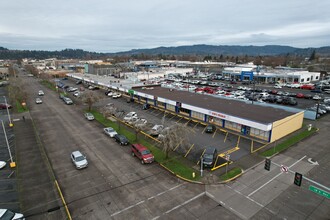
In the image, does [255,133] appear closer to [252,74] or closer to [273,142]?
[273,142]

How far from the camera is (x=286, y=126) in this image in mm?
31781

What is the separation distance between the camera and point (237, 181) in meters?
20.8

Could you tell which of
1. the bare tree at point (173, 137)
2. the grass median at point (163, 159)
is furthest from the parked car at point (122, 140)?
the bare tree at point (173, 137)

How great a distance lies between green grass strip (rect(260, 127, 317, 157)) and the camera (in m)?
26.6

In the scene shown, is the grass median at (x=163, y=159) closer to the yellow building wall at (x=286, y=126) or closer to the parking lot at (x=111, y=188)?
the parking lot at (x=111, y=188)

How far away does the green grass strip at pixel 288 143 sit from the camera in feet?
87.2

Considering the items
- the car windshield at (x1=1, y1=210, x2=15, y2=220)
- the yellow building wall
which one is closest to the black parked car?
the yellow building wall

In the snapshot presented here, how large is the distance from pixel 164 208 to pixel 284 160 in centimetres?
1645

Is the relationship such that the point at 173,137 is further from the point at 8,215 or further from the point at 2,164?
the point at 2,164

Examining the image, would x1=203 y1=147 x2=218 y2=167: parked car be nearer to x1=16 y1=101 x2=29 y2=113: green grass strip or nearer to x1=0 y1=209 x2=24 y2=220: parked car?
x1=0 y1=209 x2=24 y2=220: parked car

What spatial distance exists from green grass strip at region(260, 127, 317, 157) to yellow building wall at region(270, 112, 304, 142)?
121cm

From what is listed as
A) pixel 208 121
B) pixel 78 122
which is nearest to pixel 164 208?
pixel 208 121

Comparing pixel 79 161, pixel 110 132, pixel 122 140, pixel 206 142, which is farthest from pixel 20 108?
pixel 206 142

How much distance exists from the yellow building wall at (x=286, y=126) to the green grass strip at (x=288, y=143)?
1209mm
